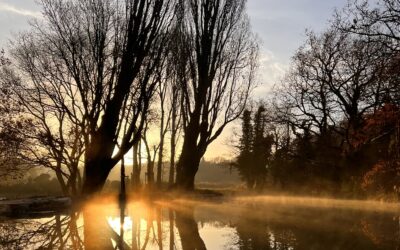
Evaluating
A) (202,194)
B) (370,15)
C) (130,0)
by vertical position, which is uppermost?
(130,0)

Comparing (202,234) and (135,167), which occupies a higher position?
(135,167)

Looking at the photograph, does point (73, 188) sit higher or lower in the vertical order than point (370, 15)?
lower

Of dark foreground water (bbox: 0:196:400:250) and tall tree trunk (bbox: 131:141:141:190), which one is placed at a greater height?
tall tree trunk (bbox: 131:141:141:190)

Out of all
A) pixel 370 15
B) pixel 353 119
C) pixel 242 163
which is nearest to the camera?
pixel 370 15

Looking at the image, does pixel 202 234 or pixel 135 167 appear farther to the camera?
pixel 135 167

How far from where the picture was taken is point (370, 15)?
1559cm

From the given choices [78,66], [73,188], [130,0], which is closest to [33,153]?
[73,188]

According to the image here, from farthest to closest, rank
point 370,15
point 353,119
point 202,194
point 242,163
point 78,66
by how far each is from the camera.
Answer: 1. point 242,163
2. point 353,119
3. point 202,194
4. point 78,66
5. point 370,15

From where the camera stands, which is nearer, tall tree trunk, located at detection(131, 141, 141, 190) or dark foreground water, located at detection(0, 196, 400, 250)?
dark foreground water, located at detection(0, 196, 400, 250)

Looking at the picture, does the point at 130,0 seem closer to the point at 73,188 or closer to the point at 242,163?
the point at 73,188

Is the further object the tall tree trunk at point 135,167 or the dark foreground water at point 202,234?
the tall tree trunk at point 135,167

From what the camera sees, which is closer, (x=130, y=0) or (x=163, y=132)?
(x=130, y=0)

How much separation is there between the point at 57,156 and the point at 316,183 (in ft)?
60.3

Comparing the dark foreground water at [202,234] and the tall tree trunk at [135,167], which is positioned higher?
the tall tree trunk at [135,167]
